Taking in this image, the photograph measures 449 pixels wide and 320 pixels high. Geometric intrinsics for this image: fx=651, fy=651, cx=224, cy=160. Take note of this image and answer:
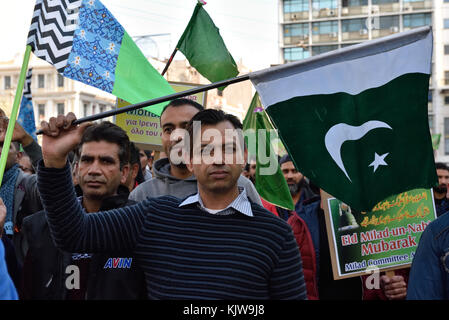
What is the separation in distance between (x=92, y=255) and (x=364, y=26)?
5906 cm

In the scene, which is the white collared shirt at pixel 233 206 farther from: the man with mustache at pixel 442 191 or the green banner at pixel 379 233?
the man with mustache at pixel 442 191

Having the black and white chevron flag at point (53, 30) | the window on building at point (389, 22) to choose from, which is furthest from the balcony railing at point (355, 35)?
the black and white chevron flag at point (53, 30)

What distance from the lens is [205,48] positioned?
5699 mm

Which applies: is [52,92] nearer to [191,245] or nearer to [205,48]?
[205,48]

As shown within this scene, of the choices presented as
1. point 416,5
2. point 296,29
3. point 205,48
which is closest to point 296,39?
point 296,29

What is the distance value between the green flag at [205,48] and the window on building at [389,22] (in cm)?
5524

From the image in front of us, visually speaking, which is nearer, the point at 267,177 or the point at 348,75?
the point at 348,75

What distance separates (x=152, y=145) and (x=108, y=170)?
2.43m

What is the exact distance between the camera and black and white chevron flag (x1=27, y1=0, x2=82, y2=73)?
323cm

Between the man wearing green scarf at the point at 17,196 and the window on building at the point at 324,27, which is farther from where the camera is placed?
the window on building at the point at 324,27

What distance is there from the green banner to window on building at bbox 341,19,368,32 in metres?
56.8

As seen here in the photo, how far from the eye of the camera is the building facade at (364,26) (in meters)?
55.9
